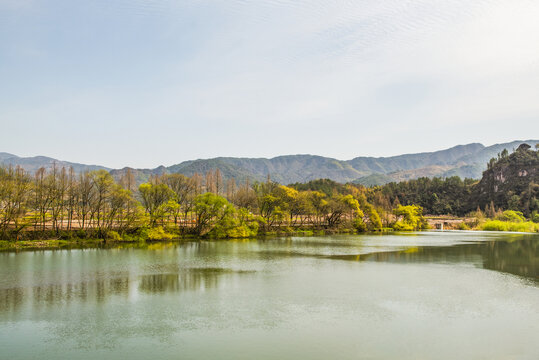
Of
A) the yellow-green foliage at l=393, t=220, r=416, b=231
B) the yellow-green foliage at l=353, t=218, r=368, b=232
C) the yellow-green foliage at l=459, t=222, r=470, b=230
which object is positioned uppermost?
the yellow-green foliage at l=353, t=218, r=368, b=232

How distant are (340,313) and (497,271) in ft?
67.9

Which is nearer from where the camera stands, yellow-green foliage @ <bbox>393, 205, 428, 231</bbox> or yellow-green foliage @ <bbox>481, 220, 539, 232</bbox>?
yellow-green foliage @ <bbox>481, 220, 539, 232</bbox>

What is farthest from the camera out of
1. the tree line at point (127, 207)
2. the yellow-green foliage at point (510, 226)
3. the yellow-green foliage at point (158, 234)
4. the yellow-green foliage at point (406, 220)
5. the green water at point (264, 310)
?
the yellow-green foliage at point (406, 220)

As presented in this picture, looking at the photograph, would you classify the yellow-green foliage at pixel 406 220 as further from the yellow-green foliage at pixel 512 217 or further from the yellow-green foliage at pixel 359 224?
the yellow-green foliage at pixel 512 217

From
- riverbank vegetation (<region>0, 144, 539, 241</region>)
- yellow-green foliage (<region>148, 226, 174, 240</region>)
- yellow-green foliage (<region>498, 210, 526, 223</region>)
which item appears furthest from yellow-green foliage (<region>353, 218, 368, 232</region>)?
yellow-green foliage (<region>498, 210, 526, 223</region>)

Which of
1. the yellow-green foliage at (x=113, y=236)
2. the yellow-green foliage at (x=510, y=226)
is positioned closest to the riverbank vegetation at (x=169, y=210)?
the yellow-green foliage at (x=113, y=236)

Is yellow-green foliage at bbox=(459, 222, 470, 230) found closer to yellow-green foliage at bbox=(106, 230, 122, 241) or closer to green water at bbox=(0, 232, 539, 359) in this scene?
green water at bbox=(0, 232, 539, 359)

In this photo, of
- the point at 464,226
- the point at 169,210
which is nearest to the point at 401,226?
the point at 464,226

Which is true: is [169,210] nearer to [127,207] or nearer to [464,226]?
[127,207]

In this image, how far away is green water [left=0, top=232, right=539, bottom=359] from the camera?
13812mm

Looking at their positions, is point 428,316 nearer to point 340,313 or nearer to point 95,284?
point 340,313

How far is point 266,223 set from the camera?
73.9m

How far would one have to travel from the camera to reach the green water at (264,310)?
13.8 metres

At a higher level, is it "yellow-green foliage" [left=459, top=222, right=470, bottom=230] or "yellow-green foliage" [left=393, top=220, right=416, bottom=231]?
"yellow-green foliage" [left=393, top=220, right=416, bottom=231]
